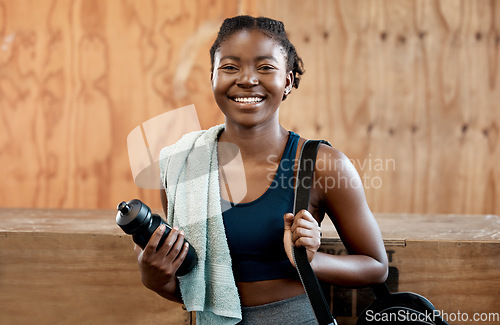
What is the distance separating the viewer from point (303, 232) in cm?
81

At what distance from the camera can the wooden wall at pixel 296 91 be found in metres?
1.90

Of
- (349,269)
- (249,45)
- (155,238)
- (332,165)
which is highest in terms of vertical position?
(249,45)

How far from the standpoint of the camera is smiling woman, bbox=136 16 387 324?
91cm

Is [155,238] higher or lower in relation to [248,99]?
lower

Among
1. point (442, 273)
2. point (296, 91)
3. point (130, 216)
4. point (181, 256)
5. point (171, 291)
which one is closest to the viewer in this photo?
point (130, 216)

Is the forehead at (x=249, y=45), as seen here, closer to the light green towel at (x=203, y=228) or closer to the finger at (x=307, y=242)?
the light green towel at (x=203, y=228)

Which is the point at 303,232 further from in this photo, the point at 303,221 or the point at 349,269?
the point at 349,269

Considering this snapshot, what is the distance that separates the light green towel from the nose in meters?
0.18

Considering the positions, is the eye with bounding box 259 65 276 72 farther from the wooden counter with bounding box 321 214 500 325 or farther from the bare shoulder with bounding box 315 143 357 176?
the wooden counter with bounding box 321 214 500 325

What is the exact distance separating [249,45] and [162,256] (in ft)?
1.44

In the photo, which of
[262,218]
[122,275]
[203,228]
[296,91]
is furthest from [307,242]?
[296,91]

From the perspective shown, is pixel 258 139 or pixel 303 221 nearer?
pixel 303 221

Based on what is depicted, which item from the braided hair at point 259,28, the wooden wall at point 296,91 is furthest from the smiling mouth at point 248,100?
the wooden wall at point 296,91

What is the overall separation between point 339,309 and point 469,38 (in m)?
1.33
